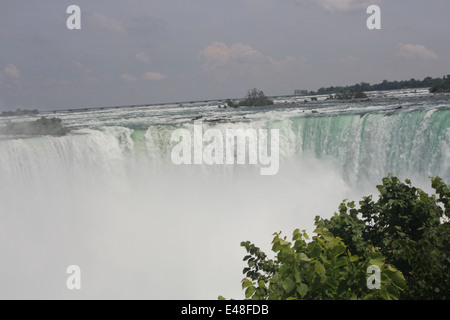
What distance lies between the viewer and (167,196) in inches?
630

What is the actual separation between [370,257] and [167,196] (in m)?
13.4

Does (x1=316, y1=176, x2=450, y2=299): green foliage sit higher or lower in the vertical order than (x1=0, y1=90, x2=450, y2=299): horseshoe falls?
higher

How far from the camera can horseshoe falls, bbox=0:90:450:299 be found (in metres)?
12.6

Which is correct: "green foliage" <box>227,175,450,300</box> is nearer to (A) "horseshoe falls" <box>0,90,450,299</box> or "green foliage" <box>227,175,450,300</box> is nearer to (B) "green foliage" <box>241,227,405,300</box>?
(B) "green foliage" <box>241,227,405,300</box>

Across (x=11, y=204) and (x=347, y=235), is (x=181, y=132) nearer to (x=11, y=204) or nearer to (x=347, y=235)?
(x=11, y=204)

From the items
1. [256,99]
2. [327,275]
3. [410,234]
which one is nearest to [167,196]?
[410,234]

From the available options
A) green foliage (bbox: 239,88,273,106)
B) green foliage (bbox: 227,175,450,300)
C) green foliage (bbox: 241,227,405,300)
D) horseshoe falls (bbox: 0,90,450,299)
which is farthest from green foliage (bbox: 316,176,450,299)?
green foliage (bbox: 239,88,273,106)

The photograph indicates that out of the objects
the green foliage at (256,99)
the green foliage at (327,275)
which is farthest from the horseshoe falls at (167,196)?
the green foliage at (256,99)

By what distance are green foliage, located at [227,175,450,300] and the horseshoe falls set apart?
23.4 ft

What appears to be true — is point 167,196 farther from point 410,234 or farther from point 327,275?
point 327,275

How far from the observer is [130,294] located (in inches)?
452

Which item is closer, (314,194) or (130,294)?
(130,294)

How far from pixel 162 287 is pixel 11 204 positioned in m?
6.53
